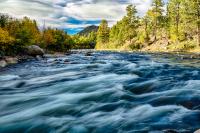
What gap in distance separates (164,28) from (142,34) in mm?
10230

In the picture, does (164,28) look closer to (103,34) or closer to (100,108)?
(103,34)

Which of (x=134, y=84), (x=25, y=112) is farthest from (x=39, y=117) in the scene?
(x=134, y=84)

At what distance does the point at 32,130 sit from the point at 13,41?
4102cm

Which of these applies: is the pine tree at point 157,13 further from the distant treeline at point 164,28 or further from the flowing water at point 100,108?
the flowing water at point 100,108

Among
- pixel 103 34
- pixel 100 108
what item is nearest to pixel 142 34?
pixel 103 34

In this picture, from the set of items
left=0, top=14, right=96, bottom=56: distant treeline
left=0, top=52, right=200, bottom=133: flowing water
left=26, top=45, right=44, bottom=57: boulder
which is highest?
left=0, top=14, right=96, bottom=56: distant treeline

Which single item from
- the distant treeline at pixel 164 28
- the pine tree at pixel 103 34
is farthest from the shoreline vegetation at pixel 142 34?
the pine tree at pixel 103 34

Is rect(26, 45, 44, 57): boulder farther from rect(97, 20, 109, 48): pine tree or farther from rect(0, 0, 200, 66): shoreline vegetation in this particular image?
rect(97, 20, 109, 48): pine tree

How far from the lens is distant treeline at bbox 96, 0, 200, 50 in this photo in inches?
2857

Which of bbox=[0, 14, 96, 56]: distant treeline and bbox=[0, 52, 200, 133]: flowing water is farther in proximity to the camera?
bbox=[0, 14, 96, 56]: distant treeline

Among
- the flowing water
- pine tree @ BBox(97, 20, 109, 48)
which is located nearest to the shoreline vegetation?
pine tree @ BBox(97, 20, 109, 48)

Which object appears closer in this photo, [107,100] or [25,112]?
[25,112]

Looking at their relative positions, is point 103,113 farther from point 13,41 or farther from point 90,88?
point 13,41

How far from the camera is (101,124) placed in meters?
11.2
